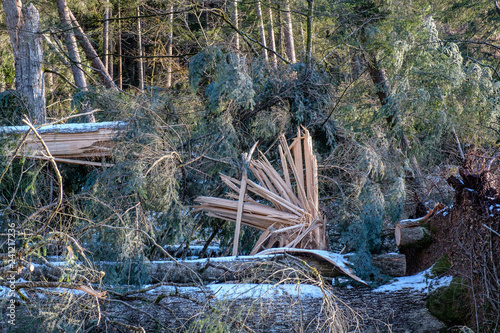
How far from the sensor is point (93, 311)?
3.41 meters

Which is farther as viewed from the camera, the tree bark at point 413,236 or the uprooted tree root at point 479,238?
the tree bark at point 413,236

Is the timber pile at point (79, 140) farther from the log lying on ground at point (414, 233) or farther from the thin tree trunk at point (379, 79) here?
the thin tree trunk at point (379, 79)

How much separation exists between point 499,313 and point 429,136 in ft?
15.7

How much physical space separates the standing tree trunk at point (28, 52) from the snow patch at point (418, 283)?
523 cm

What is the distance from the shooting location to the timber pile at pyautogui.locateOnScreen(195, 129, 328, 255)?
469cm

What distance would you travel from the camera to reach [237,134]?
6.03 meters

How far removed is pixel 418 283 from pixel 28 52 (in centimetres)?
623

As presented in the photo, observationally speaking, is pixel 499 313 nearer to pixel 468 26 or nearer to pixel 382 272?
pixel 382 272

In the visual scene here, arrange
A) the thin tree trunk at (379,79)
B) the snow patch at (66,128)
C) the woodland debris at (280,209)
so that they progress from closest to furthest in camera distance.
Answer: the woodland debris at (280,209) → the snow patch at (66,128) → the thin tree trunk at (379,79)

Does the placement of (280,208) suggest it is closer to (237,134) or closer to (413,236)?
(413,236)

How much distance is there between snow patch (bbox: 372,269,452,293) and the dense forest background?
13cm

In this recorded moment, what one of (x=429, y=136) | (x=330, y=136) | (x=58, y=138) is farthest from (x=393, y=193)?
(x=58, y=138)

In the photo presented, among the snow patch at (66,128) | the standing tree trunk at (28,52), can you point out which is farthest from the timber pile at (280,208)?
the standing tree trunk at (28,52)

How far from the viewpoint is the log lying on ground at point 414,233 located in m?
4.21
